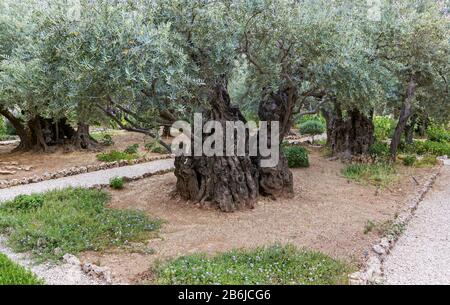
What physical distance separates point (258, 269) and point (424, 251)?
2.94 meters

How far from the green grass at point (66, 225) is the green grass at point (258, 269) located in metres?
1.58

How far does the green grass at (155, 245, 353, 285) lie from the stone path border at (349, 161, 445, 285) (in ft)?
0.63

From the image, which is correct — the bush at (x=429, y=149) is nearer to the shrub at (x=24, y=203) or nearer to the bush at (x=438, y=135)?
the bush at (x=438, y=135)

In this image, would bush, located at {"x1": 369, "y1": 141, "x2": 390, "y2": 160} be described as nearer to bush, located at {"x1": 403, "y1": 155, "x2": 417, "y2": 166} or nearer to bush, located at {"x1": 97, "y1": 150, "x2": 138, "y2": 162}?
bush, located at {"x1": 403, "y1": 155, "x2": 417, "y2": 166}

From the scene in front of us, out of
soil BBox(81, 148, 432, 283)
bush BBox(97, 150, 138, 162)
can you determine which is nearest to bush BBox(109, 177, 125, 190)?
soil BBox(81, 148, 432, 283)

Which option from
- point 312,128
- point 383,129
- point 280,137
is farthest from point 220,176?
point 312,128

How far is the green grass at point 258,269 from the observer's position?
500cm

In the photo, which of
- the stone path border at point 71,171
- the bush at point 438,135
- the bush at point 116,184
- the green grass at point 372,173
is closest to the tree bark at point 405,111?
the green grass at point 372,173

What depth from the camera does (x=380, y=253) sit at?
6148 mm

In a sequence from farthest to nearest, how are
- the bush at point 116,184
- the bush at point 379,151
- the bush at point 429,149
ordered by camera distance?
the bush at point 429,149 < the bush at point 379,151 < the bush at point 116,184

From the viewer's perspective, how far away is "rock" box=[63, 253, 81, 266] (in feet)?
18.3

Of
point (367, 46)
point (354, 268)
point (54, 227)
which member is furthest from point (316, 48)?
point (54, 227)

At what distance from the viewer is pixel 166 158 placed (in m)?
14.9

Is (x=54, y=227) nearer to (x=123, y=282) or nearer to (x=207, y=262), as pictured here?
(x=123, y=282)
